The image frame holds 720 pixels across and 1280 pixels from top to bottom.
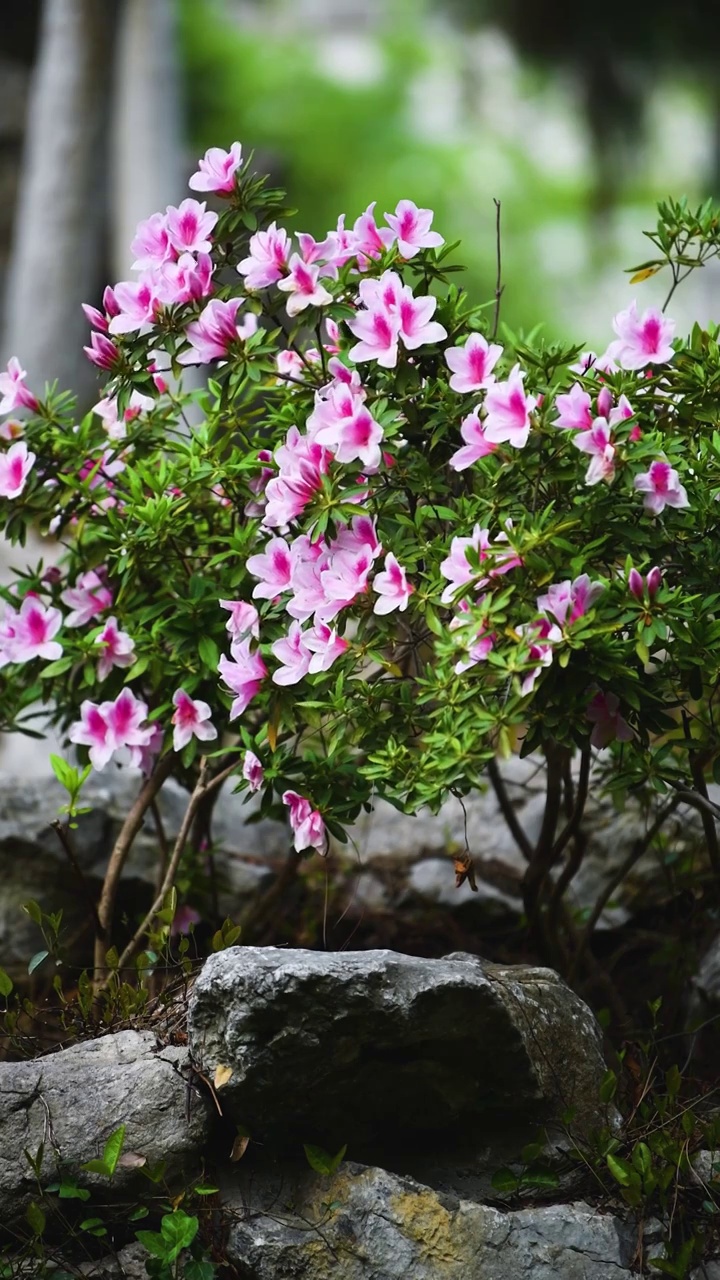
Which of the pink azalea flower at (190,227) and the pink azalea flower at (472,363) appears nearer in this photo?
the pink azalea flower at (472,363)

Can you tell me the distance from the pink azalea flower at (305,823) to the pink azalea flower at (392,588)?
0.41 metres

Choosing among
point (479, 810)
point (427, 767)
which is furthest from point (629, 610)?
point (479, 810)

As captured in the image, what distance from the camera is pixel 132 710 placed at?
263 cm

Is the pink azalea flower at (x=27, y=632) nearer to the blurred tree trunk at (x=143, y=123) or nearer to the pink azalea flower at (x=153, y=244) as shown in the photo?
the pink azalea flower at (x=153, y=244)

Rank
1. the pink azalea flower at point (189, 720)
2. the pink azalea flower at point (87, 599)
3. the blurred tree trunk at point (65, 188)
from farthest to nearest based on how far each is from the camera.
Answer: the blurred tree trunk at point (65, 188) < the pink azalea flower at point (87, 599) < the pink azalea flower at point (189, 720)

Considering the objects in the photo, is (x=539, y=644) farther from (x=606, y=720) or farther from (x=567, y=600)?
(x=606, y=720)

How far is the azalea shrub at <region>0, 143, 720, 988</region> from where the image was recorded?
214 cm

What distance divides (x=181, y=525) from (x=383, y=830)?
1671 mm

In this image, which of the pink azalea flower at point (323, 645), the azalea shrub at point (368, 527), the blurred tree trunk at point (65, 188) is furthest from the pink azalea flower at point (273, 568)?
the blurred tree trunk at point (65, 188)

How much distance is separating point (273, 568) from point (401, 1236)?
1151 millimetres

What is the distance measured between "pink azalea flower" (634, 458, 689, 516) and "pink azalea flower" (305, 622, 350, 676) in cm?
57

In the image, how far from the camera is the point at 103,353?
2438 mm

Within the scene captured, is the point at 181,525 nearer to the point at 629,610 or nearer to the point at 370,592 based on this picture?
the point at 370,592

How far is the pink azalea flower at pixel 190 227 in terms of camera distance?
7.73 feet
